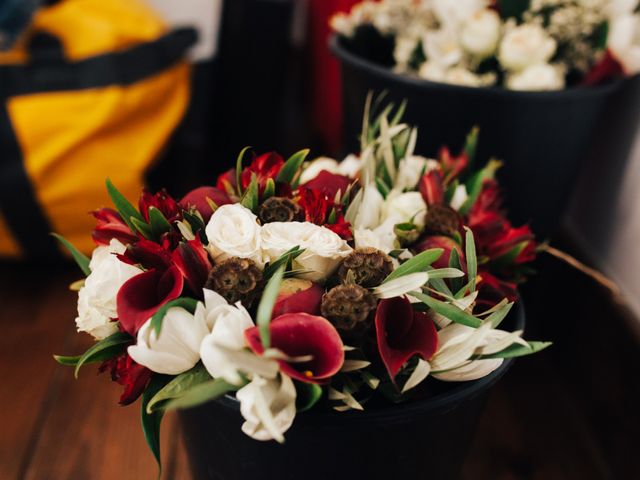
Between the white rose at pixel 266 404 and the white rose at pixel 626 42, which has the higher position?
the white rose at pixel 626 42

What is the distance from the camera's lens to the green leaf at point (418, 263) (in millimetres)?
368

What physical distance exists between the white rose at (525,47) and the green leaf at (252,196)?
1.36ft

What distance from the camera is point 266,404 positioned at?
320 mm

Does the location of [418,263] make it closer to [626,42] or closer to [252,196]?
[252,196]

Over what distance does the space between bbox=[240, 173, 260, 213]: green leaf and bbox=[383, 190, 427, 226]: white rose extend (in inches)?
4.1

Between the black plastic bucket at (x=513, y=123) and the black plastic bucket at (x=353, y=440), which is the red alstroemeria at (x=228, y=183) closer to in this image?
the black plastic bucket at (x=353, y=440)

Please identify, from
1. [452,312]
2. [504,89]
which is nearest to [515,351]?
[452,312]

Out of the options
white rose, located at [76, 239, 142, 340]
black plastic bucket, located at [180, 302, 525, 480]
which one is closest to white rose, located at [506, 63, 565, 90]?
black plastic bucket, located at [180, 302, 525, 480]

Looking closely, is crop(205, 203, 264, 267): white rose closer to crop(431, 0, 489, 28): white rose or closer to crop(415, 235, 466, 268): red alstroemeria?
crop(415, 235, 466, 268): red alstroemeria

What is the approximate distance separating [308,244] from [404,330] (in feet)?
0.26

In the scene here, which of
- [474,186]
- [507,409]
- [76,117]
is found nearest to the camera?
[474,186]

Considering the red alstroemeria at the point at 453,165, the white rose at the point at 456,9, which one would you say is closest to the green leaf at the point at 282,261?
the red alstroemeria at the point at 453,165

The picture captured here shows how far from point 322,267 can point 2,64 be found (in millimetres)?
693

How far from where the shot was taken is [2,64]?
2.82 feet
